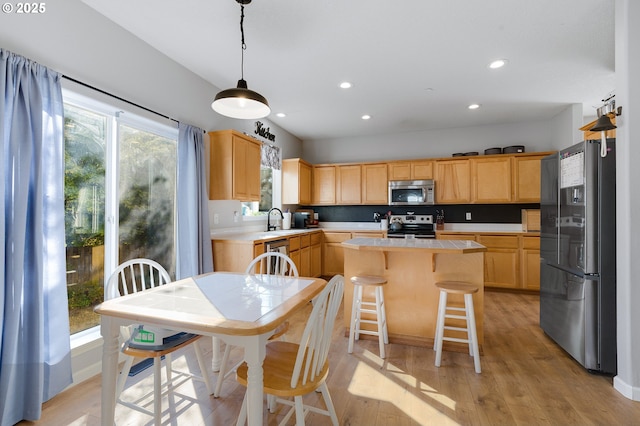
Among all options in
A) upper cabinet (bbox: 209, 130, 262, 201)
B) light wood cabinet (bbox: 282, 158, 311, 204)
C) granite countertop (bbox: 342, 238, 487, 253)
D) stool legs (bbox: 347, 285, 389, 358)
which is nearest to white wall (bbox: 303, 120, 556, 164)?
light wood cabinet (bbox: 282, 158, 311, 204)

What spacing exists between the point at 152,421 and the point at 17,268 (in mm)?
1178

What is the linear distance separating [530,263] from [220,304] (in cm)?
472

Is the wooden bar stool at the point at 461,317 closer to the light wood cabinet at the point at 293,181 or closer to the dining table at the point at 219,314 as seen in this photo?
→ the dining table at the point at 219,314

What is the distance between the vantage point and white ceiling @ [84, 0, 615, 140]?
2.27 metres

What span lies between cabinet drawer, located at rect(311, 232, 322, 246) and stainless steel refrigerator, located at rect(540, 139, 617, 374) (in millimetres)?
3269

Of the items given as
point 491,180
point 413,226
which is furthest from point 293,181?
point 491,180

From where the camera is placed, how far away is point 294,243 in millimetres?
4309

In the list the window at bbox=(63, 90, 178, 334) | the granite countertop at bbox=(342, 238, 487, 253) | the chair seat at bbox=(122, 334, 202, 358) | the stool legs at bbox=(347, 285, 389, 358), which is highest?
the window at bbox=(63, 90, 178, 334)

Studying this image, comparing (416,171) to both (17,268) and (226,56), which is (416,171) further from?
(17,268)

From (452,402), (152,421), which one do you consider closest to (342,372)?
(452,402)

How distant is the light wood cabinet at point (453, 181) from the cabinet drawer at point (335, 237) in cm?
168

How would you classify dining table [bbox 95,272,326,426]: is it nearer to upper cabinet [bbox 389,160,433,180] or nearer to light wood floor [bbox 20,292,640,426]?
light wood floor [bbox 20,292,640,426]

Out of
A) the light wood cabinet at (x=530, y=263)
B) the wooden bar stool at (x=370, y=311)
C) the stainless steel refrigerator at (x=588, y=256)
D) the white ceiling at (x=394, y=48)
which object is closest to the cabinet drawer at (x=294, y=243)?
the wooden bar stool at (x=370, y=311)

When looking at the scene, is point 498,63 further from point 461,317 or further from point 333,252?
point 333,252
